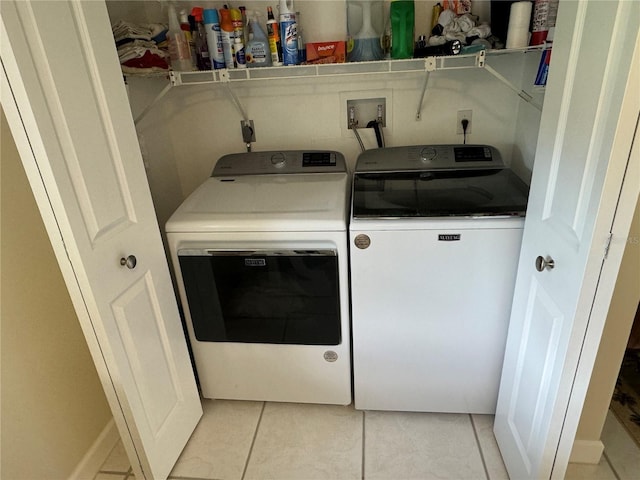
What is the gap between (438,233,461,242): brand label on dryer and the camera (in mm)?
1396

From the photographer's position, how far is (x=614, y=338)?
1.29 meters

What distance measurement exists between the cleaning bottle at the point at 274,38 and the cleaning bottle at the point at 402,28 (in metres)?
0.46

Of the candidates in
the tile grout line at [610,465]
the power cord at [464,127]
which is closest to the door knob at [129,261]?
the power cord at [464,127]

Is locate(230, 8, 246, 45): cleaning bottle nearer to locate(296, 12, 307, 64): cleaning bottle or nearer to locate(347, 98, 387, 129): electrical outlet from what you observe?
locate(296, 12, 307, 64): cleaning bottle

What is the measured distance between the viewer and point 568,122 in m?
1.04

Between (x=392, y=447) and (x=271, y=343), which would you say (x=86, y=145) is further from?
(x=392, y=447)

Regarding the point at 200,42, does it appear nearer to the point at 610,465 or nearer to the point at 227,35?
the point at 227,35

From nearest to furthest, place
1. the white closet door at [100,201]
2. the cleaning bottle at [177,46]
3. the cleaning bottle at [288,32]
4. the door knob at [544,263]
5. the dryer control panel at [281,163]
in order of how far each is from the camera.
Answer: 1. the white closet door at [100,201]
2. the door knob at [544,263]
3. the cleaning bottle at [288,32]
4. the cleaning bottle at [177,46]
5. the dryer control panel at [281,163]

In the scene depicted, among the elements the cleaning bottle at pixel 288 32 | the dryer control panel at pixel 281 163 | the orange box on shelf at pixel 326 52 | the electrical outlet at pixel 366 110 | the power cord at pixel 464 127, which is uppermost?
the cleaning bottle at pixel 288 32

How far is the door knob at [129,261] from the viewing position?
1.24 metres

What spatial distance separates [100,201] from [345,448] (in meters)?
1.27

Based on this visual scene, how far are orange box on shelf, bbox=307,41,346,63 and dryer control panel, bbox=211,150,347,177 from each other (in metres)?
0.39

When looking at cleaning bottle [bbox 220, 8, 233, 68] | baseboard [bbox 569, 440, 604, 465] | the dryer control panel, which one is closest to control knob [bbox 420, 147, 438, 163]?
the dryer control panel

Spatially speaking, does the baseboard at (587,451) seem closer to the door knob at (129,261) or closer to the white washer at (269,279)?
the white washer at (269,279)
